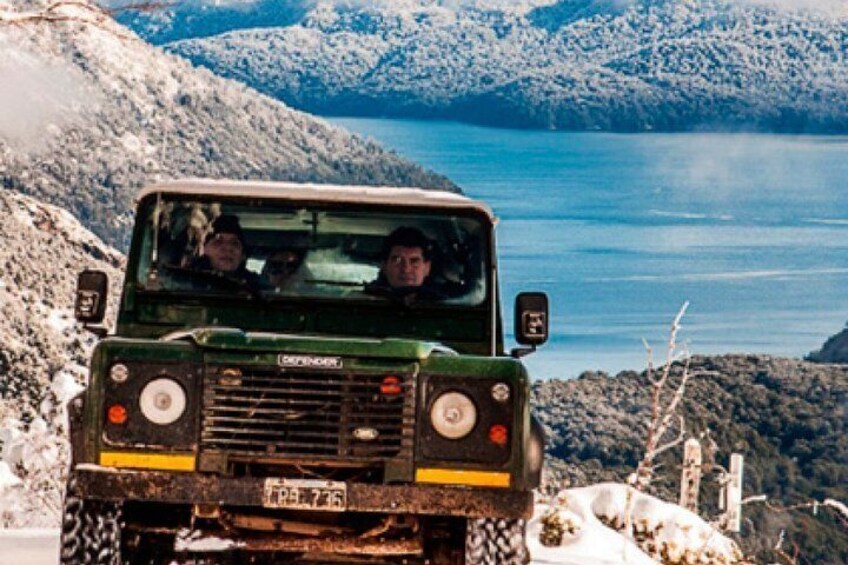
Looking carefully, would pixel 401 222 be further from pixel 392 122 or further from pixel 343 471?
pixel 392 122

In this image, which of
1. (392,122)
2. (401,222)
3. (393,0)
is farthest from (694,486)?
(393,0)

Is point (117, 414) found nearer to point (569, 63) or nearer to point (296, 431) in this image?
point (296, 431)

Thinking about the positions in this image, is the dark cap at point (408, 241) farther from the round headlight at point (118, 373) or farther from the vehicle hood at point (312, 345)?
the round headlight at point (118, 373)

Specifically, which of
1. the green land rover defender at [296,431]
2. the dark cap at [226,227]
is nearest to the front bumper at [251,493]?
the green land rover defender at [296,431]

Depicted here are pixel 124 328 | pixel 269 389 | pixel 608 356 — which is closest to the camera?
pixel 269 389

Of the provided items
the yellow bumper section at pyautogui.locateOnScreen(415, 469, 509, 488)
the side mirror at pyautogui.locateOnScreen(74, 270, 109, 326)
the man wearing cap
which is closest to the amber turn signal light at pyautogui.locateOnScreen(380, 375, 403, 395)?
the yellow bumper section at pyautogui.locateOnScreen(415, 469, 509, 488)

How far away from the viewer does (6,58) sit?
96875 mm

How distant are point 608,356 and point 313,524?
6556 cm

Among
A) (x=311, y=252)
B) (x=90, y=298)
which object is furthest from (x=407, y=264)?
(x=90, y=298)

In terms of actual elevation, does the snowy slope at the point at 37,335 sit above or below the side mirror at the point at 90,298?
below

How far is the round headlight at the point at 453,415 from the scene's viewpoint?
8078 millimetres

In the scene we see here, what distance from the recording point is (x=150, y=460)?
8.03m

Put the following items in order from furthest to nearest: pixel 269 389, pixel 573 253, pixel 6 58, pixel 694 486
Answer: pixel 573 253, pixel 6 58, pixel 694 486, pixel 269 389

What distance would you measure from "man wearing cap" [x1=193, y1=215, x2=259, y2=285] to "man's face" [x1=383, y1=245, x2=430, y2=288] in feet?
1.99
